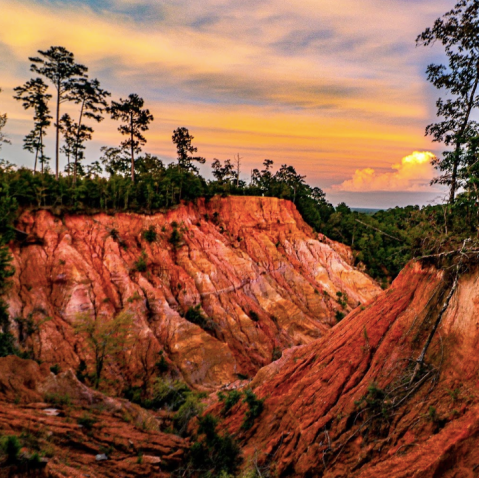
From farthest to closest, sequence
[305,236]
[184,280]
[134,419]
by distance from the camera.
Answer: [305,236] → [184,280] → [134,419]

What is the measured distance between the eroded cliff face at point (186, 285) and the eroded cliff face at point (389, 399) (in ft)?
40.2

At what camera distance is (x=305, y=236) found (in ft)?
131

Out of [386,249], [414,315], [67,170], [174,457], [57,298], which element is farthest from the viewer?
[386,249]

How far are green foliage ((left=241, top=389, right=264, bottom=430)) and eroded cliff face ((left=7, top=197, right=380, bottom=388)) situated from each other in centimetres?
1033

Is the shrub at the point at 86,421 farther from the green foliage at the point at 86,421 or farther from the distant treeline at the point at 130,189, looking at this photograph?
the distant treeline at the point at 130,189

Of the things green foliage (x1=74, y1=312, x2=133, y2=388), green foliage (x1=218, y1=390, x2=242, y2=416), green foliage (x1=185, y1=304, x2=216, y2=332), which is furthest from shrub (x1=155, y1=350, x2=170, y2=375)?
green foliage (x1=218, y1=390, x2=242, y2=416)

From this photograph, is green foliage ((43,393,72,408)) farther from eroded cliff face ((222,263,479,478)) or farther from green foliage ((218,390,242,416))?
eroded cliff face ((222,263,479,478))

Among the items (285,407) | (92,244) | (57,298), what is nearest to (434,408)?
(285,407)

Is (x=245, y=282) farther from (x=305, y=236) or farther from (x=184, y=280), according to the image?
(x=305, y=236)

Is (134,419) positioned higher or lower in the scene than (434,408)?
lower

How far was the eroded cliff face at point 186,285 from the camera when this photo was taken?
20.9 meters

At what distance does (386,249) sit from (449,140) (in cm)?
3160

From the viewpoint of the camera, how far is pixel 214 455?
10.4 metres

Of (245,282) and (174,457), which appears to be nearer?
(174,457)
